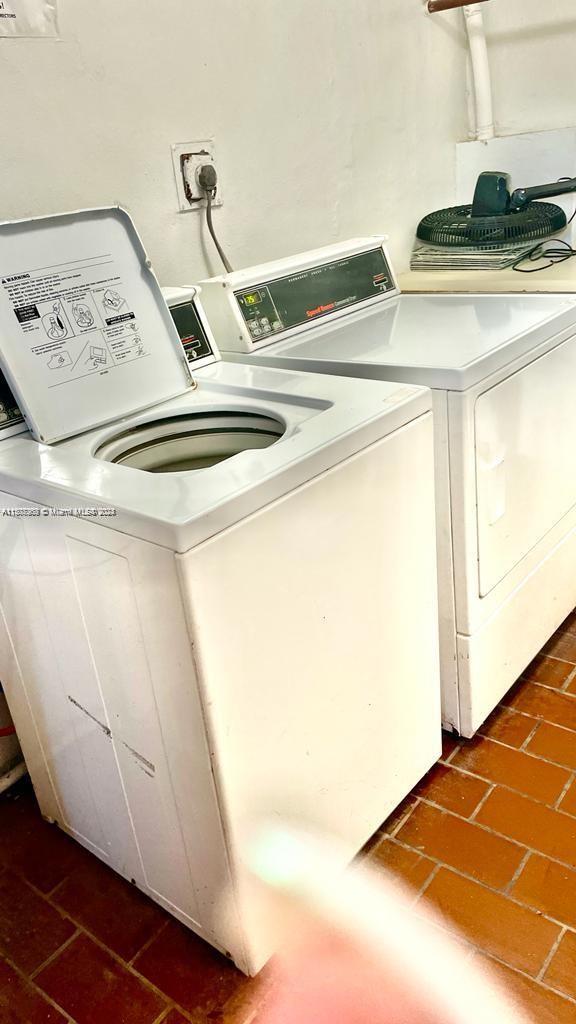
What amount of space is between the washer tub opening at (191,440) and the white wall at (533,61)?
206 centimetres

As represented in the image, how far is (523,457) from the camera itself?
5.83ft

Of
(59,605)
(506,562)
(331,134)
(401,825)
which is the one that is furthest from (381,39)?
(401,825)

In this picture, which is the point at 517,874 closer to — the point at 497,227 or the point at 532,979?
the point at 532,979

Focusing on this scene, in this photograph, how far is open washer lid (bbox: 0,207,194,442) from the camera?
1489 mm

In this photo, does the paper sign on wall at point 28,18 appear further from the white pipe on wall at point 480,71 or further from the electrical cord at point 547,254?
the white pipe on wall at point 480,71

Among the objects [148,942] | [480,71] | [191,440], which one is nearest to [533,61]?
[480,71]

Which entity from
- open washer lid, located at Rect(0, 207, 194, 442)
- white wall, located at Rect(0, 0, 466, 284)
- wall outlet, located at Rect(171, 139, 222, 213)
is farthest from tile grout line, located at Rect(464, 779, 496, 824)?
wall outlet, located at Rect(171, 139, 222, 213)

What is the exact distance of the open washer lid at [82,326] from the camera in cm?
149

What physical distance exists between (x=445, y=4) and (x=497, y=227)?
2.69ft

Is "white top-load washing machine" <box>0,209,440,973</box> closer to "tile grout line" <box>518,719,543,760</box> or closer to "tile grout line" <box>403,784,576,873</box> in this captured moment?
"tile grout line" <box>403,784,576,873</box>

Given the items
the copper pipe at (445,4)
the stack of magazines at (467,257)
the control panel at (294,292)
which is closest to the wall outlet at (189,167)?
the control panel at (294,292)

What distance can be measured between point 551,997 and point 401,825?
447 mm

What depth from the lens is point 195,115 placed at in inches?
77.6

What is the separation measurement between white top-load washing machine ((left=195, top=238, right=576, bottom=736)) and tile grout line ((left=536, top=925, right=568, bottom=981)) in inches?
19.8
